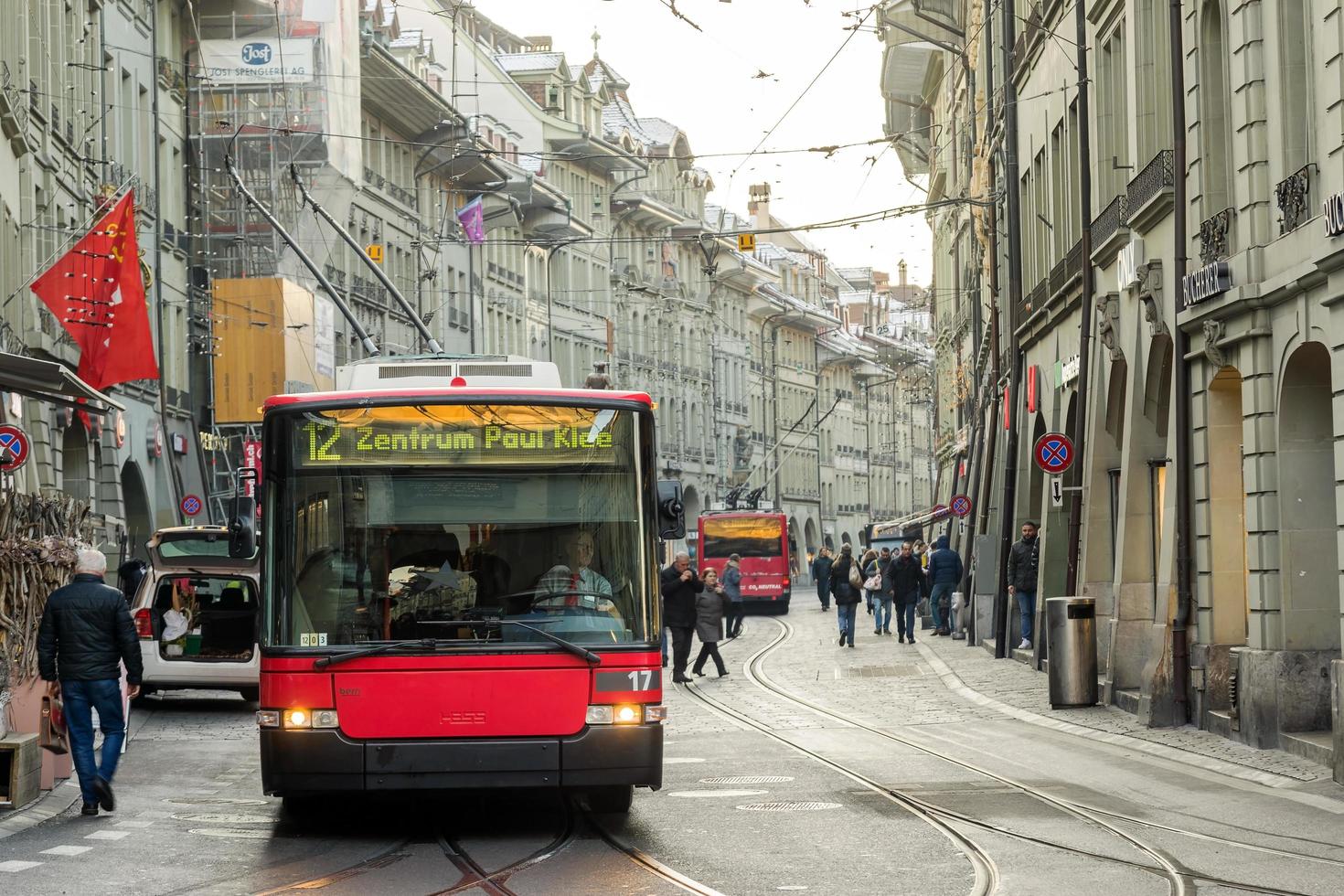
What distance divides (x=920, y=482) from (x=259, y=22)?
95904 mm

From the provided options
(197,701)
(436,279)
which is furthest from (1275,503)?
(436,279)

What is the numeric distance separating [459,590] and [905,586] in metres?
25.8

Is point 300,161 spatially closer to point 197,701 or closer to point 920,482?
point 197,701

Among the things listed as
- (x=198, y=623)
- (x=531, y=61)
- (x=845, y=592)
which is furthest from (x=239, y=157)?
(x=531, y=61)

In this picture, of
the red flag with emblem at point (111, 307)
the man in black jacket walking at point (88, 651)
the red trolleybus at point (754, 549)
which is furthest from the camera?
the red trolleybus at point (754, 549)

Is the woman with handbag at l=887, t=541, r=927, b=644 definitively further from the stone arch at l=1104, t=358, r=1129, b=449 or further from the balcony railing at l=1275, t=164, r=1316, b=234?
the balcony railing at l=1275, t=164, r=1316, b=234

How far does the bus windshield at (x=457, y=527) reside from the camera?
1302 cm

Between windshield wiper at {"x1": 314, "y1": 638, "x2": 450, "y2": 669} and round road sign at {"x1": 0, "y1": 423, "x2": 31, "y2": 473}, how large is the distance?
12.4 m

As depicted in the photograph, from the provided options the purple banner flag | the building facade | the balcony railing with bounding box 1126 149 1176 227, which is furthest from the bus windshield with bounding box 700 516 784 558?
the balcony railing with bounding box 1126 149 1176 227

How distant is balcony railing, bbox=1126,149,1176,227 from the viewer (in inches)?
871

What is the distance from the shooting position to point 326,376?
5459cm

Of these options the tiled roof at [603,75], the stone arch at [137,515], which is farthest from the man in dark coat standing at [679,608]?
the tiled roof at [603,75]

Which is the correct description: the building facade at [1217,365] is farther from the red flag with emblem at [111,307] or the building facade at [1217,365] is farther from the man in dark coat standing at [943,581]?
the red flag with emblem at [111,307]

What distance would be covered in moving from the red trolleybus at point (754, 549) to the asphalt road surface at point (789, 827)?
4166cm
